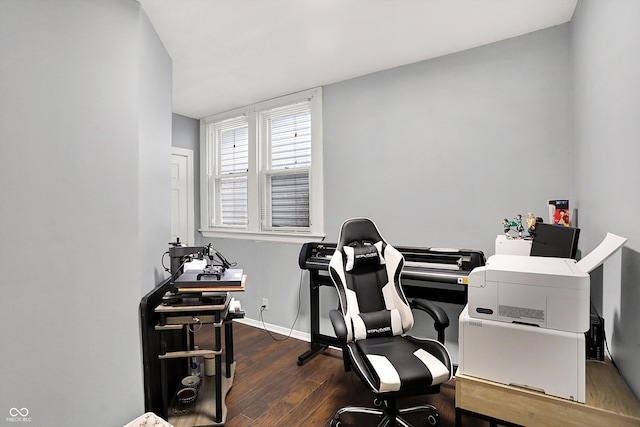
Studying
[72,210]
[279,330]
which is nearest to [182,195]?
[279,330]

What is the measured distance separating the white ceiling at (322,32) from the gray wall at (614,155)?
57cm

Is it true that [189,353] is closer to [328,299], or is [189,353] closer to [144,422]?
[144,422]

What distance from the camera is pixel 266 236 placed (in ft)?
11.6

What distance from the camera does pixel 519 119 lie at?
2.23 meters

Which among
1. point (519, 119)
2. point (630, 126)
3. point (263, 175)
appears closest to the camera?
point (630, 126)

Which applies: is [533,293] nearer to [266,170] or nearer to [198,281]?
[198,281]

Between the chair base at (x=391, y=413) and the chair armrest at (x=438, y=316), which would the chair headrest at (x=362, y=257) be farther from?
the chair base at (x=391, y=413)

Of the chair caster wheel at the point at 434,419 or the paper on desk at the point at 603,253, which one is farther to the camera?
the chair caster wheel at the point at 434,419

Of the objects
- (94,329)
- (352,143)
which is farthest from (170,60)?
(94,329)

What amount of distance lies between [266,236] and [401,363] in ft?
7.32

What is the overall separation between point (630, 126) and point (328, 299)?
99.3 inches

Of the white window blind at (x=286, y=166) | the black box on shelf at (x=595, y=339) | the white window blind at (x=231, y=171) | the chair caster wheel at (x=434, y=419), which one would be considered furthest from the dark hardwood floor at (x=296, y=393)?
the white window blind at (x=231, y=171)

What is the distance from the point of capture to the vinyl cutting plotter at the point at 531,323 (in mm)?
1126

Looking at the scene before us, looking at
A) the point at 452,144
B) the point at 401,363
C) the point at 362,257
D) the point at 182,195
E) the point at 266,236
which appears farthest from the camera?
the point at 182,195
